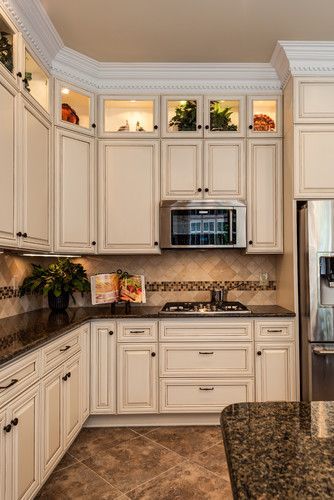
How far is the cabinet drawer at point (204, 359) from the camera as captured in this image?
2.83 metres

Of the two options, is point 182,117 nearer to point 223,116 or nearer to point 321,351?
point 223,116

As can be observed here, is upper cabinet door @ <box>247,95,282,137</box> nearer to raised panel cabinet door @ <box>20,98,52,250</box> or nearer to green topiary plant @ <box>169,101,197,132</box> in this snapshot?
green topiary plant @ <box>169,101,197,132</box>

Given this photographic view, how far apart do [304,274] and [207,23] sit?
1896 mm

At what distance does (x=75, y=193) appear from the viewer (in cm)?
295

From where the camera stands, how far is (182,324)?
9.30 feet

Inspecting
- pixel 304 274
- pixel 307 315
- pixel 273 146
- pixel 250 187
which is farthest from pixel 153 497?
pixel 273 146

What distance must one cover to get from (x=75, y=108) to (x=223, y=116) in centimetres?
125

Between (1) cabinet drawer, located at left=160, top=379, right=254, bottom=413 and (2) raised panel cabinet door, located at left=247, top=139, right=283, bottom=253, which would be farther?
(2) raised panel cabinet door, located at left=247, top=139, right=283, bottom=253

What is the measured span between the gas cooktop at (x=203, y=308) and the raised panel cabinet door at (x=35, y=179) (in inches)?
42.4

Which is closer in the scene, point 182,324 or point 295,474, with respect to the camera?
point 295,474

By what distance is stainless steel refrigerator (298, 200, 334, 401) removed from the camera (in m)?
2.60

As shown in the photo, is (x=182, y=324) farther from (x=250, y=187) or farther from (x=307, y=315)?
(x=250, y=187)

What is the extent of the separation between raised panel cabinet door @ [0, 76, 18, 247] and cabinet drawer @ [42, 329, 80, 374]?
64 centimetres

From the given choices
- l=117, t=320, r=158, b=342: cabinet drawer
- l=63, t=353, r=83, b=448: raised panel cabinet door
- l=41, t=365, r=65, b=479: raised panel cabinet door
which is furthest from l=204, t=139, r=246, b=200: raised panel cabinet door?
l=41, t=365, r=65, b=479: raised panel cabinet door
